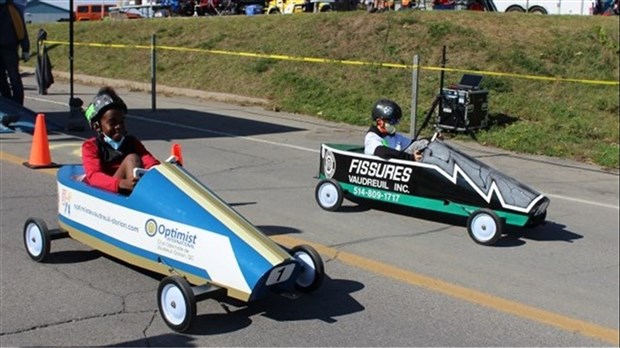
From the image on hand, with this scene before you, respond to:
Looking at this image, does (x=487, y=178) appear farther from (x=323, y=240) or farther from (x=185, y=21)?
(x=185, y=21)

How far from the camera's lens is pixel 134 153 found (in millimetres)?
6262

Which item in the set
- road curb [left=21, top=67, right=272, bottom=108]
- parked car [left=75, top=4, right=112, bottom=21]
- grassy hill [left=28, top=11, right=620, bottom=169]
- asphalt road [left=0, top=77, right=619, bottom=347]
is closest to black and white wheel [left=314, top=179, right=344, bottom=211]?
asphalt road [left=0, top=77, right=619, bottom=347]

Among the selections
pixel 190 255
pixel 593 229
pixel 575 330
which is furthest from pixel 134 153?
pixel 593 229

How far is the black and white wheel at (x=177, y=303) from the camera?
15.9 feet

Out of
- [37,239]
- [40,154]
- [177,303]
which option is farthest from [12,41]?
[177,303]

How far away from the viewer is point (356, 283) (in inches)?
238

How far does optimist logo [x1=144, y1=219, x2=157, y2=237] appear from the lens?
5.40 m

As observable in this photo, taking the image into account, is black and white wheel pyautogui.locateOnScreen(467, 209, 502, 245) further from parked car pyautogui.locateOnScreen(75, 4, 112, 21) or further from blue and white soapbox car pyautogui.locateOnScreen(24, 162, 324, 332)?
parked car pyautogui.locateOnScreen(75, 4, 112, 21)

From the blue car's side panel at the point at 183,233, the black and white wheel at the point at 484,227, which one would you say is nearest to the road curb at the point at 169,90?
the black and white wheel at the point at 484,227

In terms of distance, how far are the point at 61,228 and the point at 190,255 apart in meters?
1.88

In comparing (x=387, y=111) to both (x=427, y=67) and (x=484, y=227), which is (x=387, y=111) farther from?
(x=427, y=67)

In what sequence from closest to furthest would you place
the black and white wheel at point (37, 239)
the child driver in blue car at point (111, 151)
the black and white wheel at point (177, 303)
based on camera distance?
the black and white wheel at point (177, 303)
the child driver in blue car at point (111, 151)
the black and white wheel at point (37, 239)

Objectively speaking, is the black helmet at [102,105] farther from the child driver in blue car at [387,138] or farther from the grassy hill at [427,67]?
the grassy hill at [427,67]

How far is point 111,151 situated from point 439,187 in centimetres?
326
